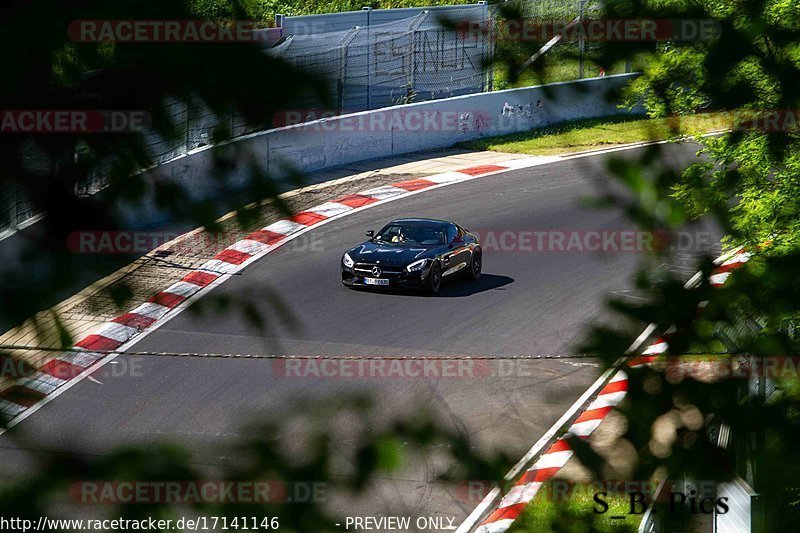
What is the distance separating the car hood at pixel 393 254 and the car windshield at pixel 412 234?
25 cm

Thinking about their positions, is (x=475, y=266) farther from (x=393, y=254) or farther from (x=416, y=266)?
(x=393, y=254)

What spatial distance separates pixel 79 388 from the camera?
1173cm

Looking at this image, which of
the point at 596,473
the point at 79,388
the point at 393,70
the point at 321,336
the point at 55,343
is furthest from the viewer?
the point at 393,70

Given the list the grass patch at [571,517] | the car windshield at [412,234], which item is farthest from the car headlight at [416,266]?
the grass patch at [571,517]

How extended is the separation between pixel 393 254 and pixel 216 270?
5.53 m

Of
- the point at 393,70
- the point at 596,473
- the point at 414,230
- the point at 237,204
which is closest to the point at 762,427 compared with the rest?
the point at 596,473

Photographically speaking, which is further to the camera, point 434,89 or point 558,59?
point 434,89

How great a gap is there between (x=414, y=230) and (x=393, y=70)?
30.6 ft

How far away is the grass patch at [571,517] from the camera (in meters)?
2.37

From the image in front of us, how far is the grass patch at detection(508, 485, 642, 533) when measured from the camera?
2.37 m

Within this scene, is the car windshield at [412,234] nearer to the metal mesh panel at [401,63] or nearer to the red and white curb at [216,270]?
the red and white curb at [216,270]

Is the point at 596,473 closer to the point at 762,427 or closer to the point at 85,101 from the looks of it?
the point at 762,427

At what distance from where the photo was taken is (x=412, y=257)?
15352 mm

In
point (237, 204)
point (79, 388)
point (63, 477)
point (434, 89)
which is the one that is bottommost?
point (79, 388)
